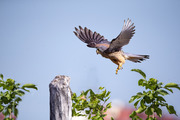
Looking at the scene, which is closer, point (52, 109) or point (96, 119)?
point (52, 109)

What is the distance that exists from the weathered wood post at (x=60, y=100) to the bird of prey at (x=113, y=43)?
2447 mm

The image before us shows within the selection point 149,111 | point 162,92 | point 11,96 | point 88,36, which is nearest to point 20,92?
point 11,96

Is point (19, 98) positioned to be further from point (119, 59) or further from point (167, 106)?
point (119, 59)

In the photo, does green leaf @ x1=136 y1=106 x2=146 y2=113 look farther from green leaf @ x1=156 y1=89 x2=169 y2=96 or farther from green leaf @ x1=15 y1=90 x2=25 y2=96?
green leaf @ x1=15 y1=90 x2=25 y2=96

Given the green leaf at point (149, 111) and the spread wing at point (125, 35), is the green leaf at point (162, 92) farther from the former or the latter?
the spread wing at point (125, 35)

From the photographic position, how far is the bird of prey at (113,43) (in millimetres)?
6355

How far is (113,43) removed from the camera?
21.6ft

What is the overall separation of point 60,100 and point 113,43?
2.72 m

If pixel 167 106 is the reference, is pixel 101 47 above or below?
above

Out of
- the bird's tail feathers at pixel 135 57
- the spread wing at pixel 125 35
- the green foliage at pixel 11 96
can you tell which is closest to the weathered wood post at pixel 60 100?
the green foliage at pixel 11 96

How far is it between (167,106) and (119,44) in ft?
8.42

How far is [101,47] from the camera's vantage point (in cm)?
700

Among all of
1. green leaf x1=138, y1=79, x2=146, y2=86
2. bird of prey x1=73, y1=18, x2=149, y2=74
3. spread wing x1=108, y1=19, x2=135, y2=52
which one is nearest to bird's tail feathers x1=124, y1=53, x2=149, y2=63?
bird of prey x1=73, y1=18, x2=149, y2=74

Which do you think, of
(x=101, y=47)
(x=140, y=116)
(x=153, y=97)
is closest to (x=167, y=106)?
(x=153, y=97)
